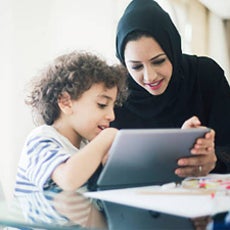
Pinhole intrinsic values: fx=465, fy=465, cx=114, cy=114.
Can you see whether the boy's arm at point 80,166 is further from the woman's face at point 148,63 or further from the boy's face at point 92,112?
the woman's face at point 148,63

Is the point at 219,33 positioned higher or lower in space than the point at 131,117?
higher

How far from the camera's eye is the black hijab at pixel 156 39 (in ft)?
4.38

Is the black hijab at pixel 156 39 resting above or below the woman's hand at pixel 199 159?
above

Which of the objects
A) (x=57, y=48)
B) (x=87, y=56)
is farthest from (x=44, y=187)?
(x=57, y=48)

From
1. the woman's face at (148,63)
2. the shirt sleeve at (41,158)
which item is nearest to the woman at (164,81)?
the woman's face at (148,63)

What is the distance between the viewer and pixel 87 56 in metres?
1.25

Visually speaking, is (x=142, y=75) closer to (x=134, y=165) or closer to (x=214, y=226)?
(x=134, y=165)

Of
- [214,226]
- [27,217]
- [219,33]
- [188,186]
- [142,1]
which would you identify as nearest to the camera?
[214,226]

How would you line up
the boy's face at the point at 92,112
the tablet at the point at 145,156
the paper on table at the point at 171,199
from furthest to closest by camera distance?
the boy's face at the point at 92,112, the tablet at the point at 145,156, the paper on table at the point at 171,199

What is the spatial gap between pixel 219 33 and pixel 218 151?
2457 millimetres

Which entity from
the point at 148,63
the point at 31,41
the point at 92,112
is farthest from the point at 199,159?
the point at 31,41

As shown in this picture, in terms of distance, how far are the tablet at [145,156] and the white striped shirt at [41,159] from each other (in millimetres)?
97

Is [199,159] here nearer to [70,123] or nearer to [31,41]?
[70,123]

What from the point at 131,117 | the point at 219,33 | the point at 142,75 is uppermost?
the point at 219,33
